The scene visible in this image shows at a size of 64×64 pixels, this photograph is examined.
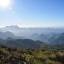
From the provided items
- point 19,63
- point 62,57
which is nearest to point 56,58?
point 62,57

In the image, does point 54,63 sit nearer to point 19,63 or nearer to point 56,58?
point 56,58

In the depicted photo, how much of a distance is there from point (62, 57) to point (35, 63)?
10.1m

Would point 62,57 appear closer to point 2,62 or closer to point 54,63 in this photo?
point 54,63

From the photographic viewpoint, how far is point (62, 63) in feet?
117

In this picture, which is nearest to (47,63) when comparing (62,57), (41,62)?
(41,62)

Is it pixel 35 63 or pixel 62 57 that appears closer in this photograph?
pixel 35 63

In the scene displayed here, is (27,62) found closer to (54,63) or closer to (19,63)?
(19,63)

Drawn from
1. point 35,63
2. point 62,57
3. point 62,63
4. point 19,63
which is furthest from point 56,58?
point 19,63

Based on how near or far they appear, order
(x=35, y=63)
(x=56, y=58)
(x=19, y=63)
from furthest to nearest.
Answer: (x=56, y=58) → (x=35, y=63) → (x=19, y=63)

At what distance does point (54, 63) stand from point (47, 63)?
169cm

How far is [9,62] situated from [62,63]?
38.4 feet

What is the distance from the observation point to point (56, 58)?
41219 millimetres

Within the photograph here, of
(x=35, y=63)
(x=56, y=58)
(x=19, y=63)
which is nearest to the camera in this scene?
(x=19, y=63)

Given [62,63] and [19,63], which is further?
[62,63]
